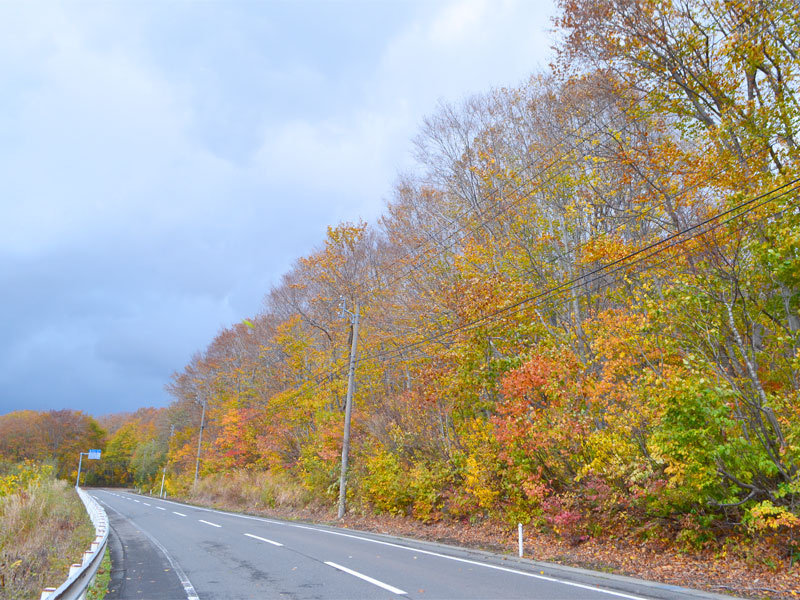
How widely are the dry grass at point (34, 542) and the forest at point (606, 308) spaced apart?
30.4ft

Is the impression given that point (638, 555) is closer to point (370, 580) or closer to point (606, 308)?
point (370, 580)

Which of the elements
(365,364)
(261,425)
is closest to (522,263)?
(365,364)

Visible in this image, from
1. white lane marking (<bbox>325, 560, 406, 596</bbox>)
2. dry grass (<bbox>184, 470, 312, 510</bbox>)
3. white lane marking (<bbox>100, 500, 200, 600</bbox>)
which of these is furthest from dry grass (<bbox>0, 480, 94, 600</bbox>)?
dry grass (<bbox>184, 470, 312, 510</bbox>)

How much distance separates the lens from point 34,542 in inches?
376

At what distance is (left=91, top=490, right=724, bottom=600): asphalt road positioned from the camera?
6734mm

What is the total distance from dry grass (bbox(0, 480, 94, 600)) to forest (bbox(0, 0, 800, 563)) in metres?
9.25

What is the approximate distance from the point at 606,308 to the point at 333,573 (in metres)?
10.3

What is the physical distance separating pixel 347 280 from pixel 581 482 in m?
17.0

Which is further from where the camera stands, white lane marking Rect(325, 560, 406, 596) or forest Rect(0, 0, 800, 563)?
forest Rect(0, 0, 800, 563)

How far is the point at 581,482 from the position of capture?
11719mm

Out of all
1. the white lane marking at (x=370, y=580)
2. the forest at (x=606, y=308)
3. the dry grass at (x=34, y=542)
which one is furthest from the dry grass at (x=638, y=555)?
the dry grass at (x=34, y=542)

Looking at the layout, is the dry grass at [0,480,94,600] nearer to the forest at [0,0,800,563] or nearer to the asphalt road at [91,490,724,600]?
the asphalt road at [91,490,724,600]

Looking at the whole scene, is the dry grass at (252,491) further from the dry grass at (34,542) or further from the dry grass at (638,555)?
the dry grass at (34,542)

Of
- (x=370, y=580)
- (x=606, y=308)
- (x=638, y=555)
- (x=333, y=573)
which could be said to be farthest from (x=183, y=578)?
(x=606, y=308)
